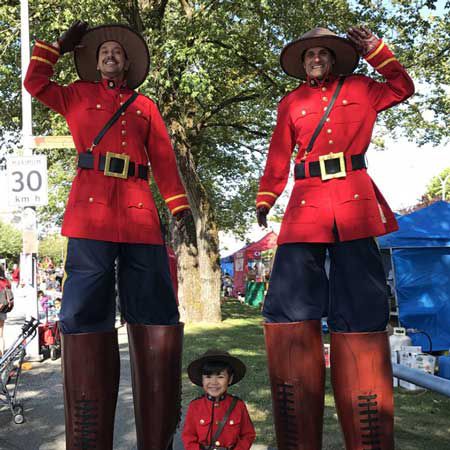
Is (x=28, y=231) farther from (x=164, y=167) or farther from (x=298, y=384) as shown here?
(x=298, y=384)

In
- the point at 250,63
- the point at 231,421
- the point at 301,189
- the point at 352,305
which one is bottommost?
the point at 231,421

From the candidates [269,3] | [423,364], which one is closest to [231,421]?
[423,364]

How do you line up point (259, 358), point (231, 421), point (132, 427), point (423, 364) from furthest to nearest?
point (259, 358) → point (423, 364) → point (132, 427) → point (231, 421)

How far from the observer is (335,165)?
2.75 metres

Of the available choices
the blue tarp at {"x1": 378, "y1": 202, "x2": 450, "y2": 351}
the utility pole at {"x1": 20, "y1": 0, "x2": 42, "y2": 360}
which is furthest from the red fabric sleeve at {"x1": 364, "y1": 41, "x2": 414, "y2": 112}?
the utility pole at {"x1": 20, "y1": 0, "x2": 42, "y2": 360}

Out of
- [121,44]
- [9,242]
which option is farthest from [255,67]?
[9,242]

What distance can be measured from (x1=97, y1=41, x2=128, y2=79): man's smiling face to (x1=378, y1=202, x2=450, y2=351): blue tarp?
7.06 m

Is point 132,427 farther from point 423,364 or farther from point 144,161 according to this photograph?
point 423,364

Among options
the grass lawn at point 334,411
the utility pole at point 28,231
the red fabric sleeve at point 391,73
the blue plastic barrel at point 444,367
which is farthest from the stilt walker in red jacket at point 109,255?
the utility pole at point 28,231

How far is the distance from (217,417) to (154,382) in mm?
605

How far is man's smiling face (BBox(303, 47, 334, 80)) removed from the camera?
9.44 feet

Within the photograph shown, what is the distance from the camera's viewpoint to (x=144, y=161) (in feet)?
9.71

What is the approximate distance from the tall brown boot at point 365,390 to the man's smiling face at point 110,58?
159 cm

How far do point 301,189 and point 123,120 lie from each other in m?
0.87
